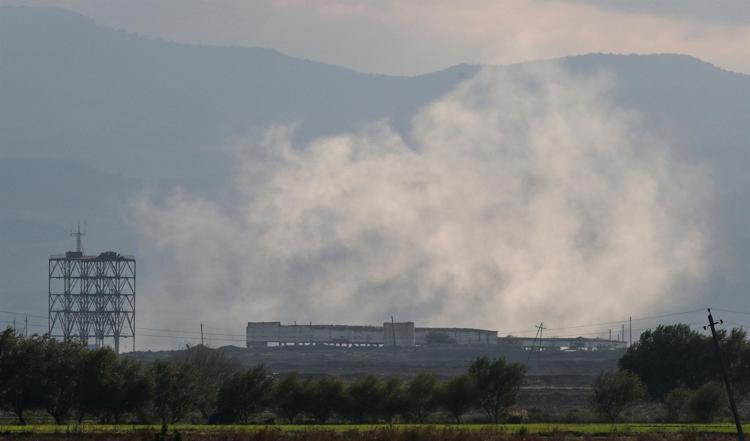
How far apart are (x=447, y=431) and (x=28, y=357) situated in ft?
120

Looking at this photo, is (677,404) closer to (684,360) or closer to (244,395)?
(684,360)

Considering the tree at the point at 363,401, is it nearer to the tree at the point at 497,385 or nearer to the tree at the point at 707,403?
the tree at the point at 497,385

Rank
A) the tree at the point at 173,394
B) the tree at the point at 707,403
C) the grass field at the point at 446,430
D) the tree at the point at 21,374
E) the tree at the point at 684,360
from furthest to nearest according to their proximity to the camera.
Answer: the tree at the point at 684,360, the tree at the point at 21,374, the tree at the point at 173,394, the tree at the point at 707,403, the grass field at the point at 446,430

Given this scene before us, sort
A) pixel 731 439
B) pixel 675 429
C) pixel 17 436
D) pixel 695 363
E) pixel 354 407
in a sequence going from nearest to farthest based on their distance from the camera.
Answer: pixel 731 439
pixel 17 436
pixel 675 429
pixel 354 407
pixel 695 363

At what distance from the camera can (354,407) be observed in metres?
80.2

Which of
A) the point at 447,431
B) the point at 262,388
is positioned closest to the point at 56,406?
the point at 262,388

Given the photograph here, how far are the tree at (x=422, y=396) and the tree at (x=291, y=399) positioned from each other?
6.16 metres

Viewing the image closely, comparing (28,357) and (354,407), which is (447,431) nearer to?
(354,407)

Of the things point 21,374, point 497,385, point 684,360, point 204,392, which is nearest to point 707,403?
point 497,385

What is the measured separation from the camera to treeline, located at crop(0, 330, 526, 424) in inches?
3184

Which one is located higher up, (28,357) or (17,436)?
(28,357)

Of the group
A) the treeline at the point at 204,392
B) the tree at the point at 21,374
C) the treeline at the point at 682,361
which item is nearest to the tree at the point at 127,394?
the treeline at the point at 204,392

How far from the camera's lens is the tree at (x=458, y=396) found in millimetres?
82688

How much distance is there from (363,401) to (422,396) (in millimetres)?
3743
